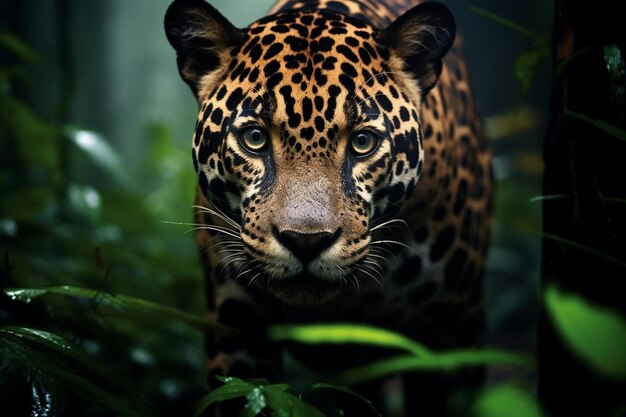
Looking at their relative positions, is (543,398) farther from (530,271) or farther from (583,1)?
(530,271)

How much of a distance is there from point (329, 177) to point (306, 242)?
307 mm

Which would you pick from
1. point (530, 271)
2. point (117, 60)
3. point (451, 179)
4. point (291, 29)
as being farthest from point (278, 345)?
point (117, 60)

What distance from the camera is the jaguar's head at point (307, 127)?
2650 millimetres

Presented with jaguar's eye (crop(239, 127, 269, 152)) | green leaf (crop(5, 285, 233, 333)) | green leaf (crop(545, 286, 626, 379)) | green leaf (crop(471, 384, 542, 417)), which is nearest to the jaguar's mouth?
green leaf (crop(5, 285, 233, 333))

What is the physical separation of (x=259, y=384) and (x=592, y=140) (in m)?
1.44

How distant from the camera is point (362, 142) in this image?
2834 millimetres

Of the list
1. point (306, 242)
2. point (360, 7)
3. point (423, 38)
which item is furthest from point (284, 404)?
point (360, 7)

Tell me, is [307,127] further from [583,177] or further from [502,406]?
[502,406]

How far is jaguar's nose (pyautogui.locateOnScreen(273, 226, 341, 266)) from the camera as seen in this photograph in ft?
8.31

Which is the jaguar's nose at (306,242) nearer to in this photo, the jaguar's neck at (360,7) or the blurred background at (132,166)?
the blurred background at (132,166)

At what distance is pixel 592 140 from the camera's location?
2.58 meters

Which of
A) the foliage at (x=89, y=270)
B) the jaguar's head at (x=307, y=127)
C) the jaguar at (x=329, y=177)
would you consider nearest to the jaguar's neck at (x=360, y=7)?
the jaguar at (x=329, y=177)

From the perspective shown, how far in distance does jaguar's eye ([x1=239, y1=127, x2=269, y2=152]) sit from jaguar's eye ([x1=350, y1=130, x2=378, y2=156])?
1.11 ft

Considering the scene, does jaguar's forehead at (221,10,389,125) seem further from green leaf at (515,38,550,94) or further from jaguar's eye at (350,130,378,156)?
green leaf at (515,38,550,94)
